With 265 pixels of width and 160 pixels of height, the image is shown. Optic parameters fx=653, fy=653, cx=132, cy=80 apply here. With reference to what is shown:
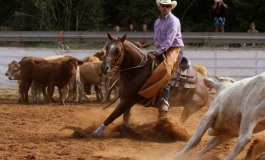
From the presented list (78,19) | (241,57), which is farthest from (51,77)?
(78,19)

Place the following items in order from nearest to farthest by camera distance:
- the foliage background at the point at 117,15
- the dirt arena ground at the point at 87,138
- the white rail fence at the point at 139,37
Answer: the dirt arena ground at the point at 87,138, the white rail fence at the point at 139,37, the foliage background at the point at 117,15

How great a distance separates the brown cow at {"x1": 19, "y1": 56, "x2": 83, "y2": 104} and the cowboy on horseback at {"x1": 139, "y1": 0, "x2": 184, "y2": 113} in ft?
22.1

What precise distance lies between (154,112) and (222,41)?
892 centimetres

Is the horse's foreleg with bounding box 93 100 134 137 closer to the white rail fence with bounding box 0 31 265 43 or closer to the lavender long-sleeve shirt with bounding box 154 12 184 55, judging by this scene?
the lavender long-sleeve shirt with bounding box 154 12 184 55

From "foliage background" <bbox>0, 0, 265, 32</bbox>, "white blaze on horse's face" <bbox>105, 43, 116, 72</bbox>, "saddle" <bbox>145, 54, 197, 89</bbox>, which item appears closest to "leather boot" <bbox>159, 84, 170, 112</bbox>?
"saddle" <bbox>145, 54, 197, 89</bbox>

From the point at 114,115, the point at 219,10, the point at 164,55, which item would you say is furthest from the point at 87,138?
the point at 219,10

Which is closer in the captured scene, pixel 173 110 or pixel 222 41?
pixel 173 110

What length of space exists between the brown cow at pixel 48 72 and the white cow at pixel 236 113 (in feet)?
30.8

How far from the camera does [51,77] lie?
57.7ft

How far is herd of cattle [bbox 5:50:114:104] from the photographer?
1756 centimetres

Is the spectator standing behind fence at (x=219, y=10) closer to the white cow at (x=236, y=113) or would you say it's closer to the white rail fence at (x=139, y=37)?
the white rail fence at (x=139, y=37)

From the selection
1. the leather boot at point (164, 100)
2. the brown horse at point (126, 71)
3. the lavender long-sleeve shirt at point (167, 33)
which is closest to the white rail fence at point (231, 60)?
the brown horse at point (126, 71)

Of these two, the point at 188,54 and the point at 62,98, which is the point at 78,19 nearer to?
the point at 188,54

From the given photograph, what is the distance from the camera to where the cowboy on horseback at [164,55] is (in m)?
10.7
